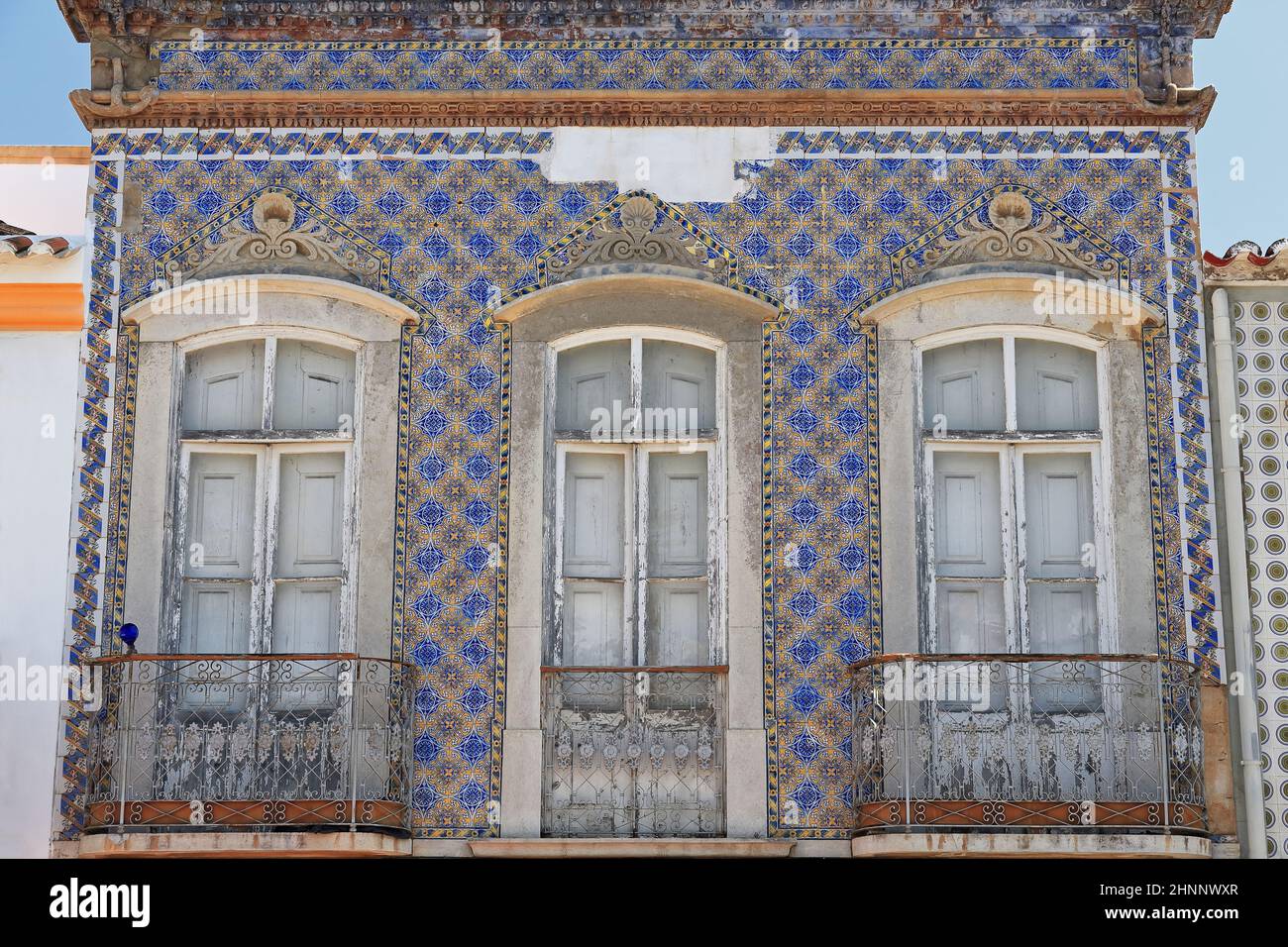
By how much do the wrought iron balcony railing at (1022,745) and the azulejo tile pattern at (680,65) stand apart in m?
3.52

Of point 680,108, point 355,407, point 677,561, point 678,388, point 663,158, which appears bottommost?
point 677,561

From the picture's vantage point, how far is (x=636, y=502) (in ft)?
40.4

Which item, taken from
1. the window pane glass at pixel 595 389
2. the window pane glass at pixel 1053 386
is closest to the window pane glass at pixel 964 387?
the window pane glass at pixel 1053 386

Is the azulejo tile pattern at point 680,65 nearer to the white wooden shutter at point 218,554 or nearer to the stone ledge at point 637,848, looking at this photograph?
the white wooden shutter at point 218,554

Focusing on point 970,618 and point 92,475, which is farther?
point 92,475

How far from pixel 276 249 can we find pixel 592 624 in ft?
9.45

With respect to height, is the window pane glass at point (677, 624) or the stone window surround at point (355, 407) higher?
the stone window surround at point (355, 407)

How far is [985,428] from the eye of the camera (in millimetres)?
12469

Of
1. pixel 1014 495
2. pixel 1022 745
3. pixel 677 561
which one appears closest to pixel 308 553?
pixel 677 561

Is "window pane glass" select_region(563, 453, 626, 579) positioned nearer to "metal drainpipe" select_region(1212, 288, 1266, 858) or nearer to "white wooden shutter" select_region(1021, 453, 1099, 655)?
"white wooden shutter" select_region(1021, 453, 1099, 655)

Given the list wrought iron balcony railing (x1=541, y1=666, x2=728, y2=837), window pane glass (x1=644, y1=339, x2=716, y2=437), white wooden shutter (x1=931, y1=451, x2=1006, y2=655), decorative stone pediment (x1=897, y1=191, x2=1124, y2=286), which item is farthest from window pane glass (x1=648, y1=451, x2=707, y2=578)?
decorative stone pediment (x1=897, y1=191, x2=1124, y2=286)

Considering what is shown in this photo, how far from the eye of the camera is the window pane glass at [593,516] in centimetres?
1230

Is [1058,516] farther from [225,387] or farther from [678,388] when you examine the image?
[225,387]

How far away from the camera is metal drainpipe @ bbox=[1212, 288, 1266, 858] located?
11781mm
